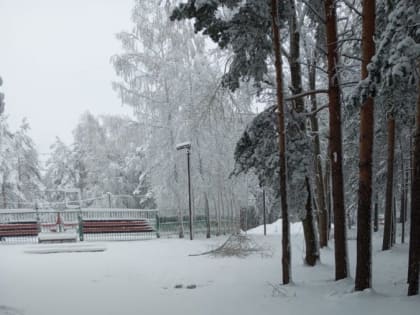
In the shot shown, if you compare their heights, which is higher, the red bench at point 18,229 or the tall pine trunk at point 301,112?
the tall pine trunk at point 301,112

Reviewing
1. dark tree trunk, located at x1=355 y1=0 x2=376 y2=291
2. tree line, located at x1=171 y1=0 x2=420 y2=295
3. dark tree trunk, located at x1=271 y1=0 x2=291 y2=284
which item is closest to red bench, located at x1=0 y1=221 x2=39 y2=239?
tree line, located at x1=171 y1=0 x2=420 y2=295

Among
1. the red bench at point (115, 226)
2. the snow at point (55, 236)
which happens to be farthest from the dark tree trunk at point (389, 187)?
the snow at point (55, 236)

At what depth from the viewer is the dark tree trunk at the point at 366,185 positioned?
5.79 metres

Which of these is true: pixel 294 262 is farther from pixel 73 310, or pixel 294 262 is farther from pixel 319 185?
pixel 73 310

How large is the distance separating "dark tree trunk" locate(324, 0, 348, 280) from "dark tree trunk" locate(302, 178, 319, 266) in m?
1.47

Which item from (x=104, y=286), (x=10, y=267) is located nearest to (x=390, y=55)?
(x=104, y=286)

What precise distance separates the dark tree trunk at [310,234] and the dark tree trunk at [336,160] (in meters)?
1.47

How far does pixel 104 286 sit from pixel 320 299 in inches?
157

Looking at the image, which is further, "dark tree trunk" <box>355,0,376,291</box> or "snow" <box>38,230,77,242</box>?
"snow" <box>38,230,77,242</box>

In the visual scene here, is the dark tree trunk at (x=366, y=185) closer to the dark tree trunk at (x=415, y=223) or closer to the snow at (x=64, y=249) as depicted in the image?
the dark tree trunk at (x=415, y=223)

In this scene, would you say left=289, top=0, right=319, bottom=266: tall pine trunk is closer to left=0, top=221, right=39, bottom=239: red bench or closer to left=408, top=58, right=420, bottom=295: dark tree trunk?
left=408, top=58, right=420, bottom=295: dark tree trunk

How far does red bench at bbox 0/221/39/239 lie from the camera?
50.5ft

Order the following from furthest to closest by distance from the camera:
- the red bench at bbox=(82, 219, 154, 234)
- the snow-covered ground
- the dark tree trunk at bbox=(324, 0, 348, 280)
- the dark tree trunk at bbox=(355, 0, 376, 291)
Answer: the red bench at bbox=(82, 219, 154, 234)
the dark tree trunk at bbox=(324, 0, 348, 280)
the dark tree trunk at bbox=(355, 0, 376, 291)
the snow-covered ground

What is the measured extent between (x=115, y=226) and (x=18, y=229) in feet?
12.2
